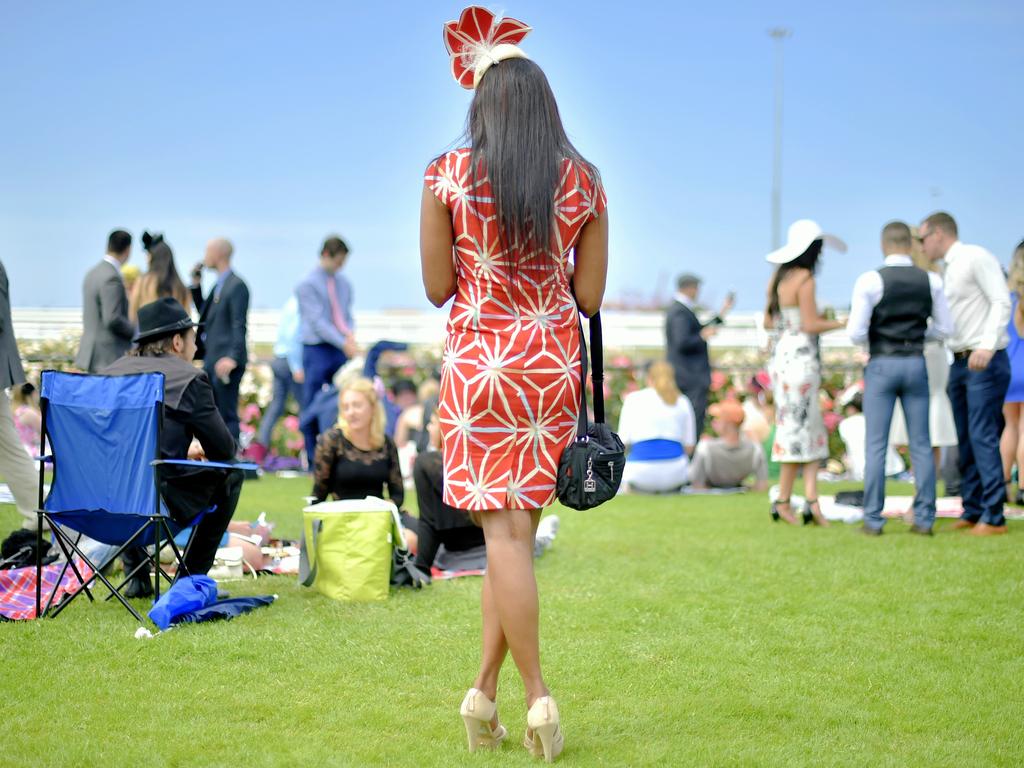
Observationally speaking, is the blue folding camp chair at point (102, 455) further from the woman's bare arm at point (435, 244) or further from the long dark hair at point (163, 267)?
the long dark hair at point (163, 267)

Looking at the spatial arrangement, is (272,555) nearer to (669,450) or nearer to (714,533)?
(714,533)

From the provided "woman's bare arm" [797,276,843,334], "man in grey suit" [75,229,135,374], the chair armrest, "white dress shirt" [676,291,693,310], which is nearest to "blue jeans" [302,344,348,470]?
"man in grey suit" [75,229,135,374]

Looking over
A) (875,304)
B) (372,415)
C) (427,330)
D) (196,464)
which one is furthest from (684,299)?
(427,330)

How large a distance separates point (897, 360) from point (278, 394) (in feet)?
25.0

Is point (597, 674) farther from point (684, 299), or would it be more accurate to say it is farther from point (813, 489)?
point (684, 299)

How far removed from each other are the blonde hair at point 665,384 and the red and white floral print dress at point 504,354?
732 centimetres

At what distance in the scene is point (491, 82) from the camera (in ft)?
11.2

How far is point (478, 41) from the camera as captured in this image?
3490 mm

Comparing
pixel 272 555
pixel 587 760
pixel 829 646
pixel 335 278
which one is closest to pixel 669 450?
pixel 335 278

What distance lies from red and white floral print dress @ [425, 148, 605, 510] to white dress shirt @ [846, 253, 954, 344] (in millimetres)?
4897

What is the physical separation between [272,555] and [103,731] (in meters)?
3.33

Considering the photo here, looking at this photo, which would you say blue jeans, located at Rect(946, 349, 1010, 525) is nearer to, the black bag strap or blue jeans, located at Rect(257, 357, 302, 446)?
the black bag strap

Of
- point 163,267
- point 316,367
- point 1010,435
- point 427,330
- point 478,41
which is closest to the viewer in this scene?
point 478,41

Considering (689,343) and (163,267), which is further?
(689,343)
